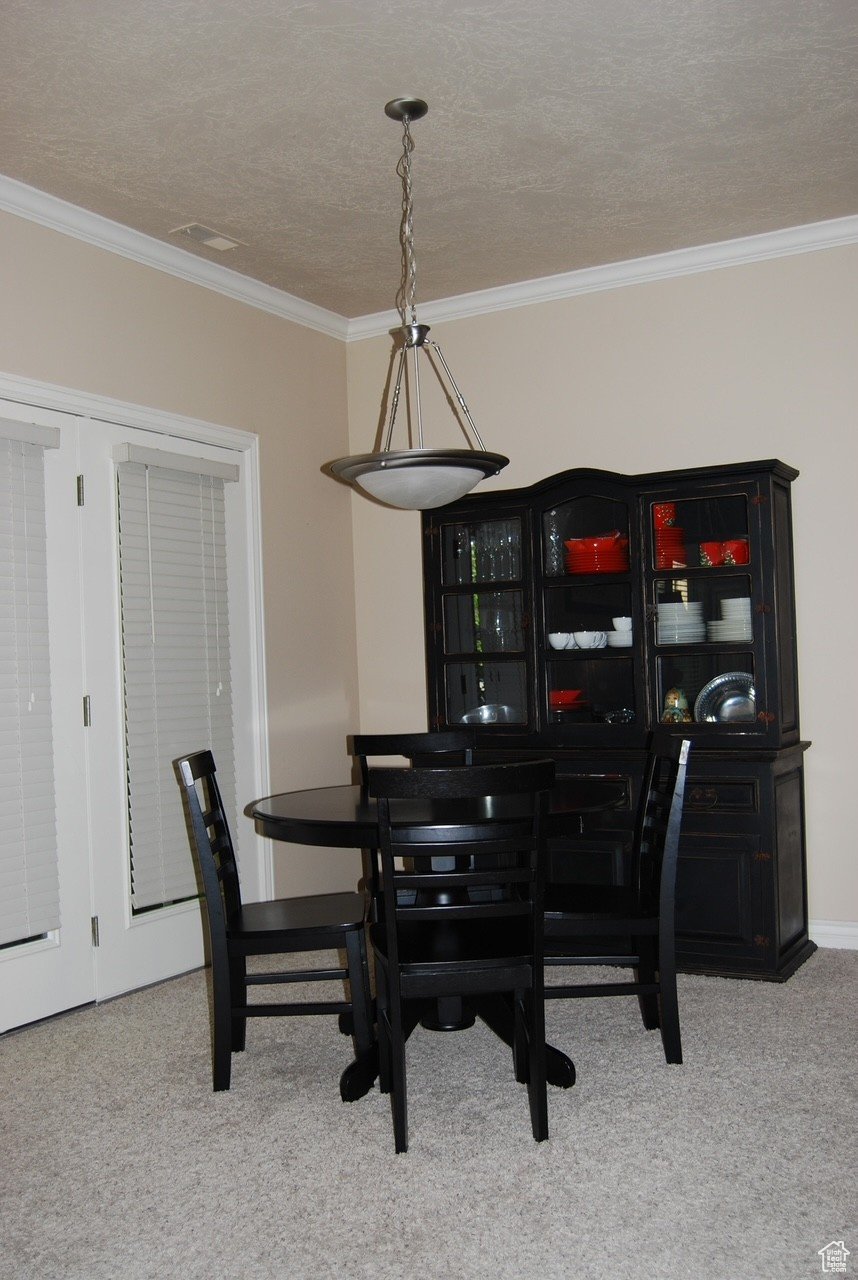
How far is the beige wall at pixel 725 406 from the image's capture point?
4.34m

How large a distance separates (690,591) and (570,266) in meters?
1.52

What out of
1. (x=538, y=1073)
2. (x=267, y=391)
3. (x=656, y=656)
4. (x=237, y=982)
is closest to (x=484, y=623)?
(x=656, y=656)

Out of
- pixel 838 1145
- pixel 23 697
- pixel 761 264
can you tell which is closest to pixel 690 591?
pixel 761 264

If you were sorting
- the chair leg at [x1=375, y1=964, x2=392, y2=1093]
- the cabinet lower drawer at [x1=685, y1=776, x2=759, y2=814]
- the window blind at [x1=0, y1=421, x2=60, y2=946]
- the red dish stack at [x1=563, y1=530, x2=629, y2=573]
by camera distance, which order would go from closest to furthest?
the chair leg at [x1=375, y1=964, x2=392, y2=1093]
the window blind at [x1=0, y1=421, x2=60, y2=946]
the cabinet lower drawer at [x1=685, y1=776, x2=759, y2=814]
the red dish stack at [x1=563, y1=530, x2=629, y2=573]

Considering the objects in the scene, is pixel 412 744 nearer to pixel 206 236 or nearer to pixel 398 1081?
pixel 398 1081

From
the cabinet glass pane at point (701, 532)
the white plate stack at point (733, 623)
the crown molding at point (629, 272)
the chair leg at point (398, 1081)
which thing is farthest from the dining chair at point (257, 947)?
the crown molding at point (629, 272)

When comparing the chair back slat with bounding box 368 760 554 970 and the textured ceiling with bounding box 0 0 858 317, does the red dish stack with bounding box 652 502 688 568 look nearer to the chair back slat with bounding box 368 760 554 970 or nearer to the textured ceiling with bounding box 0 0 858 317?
the textured ceiling with bounding box 0 0 858 317

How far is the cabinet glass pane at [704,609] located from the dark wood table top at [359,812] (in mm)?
1029

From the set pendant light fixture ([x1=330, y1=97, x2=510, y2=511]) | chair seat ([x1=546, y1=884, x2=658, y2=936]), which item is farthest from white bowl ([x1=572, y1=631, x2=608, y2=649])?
chair seat ([x1=546, y1=884, x2=658, y2=936])

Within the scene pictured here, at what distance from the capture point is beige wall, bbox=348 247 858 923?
434cm

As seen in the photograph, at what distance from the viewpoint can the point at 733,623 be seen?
4172mm

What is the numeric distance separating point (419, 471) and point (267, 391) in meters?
1.87

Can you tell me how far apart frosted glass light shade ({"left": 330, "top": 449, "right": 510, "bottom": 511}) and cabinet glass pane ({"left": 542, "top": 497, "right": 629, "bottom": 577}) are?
118 centimetres

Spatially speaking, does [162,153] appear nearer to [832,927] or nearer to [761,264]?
[761,264]
